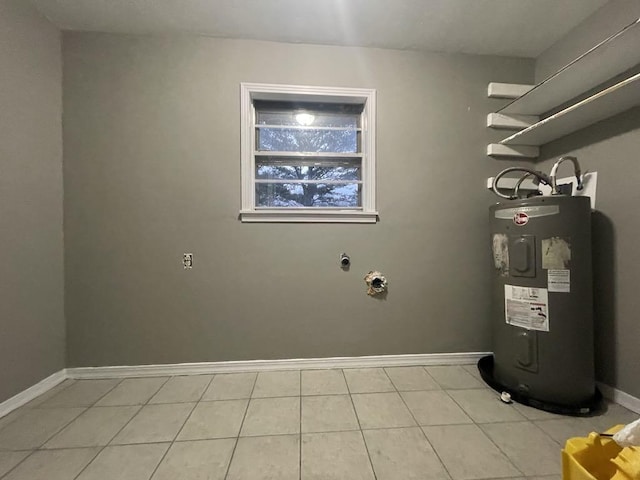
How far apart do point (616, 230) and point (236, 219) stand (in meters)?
2.42

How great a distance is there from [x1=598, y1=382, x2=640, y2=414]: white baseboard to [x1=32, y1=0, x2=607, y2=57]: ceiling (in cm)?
236

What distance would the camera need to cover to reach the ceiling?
1.56 m

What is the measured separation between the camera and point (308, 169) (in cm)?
205

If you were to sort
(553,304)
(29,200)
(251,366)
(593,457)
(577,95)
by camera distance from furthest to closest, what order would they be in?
(251,366) → (577,95) → (29,200) → (553,304) → (593,457)

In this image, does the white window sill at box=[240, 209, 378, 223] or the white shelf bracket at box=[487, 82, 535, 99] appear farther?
the white shelf bracket at box=[487, 82, 535, 99]

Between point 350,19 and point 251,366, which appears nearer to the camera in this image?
point 350,19

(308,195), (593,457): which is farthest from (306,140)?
(593,457)

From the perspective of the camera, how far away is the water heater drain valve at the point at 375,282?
1912 millimetres

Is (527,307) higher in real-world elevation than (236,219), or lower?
lower

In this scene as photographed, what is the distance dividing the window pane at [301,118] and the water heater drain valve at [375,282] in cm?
125

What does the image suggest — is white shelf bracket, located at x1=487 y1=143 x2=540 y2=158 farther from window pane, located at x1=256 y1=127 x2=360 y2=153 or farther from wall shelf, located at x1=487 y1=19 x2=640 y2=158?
window pane, located at x1=256 y1=127 x2=360 y2=153

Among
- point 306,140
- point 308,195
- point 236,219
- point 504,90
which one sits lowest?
point 236,219

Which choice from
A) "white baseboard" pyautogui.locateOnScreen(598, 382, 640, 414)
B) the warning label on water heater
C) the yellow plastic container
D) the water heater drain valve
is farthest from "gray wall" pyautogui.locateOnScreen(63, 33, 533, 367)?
the yellow plastic container

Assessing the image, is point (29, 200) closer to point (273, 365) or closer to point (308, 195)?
point (308, 195)
